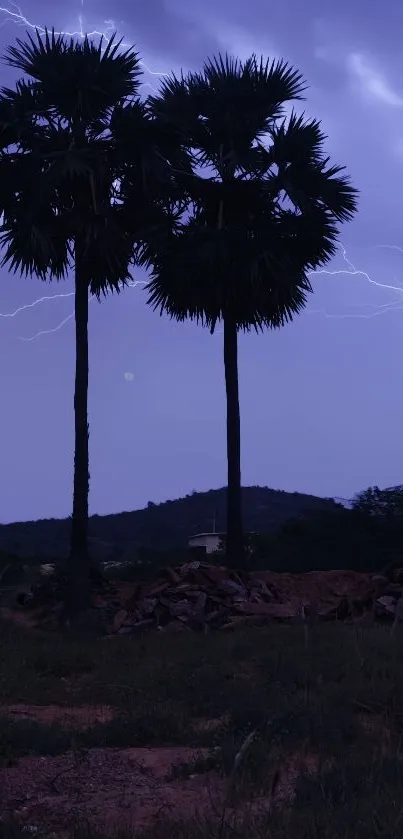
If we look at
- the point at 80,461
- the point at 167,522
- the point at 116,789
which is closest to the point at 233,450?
the point at 80,461

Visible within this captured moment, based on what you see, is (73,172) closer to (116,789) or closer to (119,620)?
(119,620)

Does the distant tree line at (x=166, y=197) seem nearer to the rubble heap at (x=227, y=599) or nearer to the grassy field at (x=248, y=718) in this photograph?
the rubble heap at (x=227, y=599)

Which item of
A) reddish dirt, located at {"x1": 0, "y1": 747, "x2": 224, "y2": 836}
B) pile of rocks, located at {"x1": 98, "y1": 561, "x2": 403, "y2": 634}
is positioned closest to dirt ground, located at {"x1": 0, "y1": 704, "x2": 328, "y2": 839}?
reddish dirt, located at {"x1": 0, "y1": 747, "x2": 224, "y2": 836}

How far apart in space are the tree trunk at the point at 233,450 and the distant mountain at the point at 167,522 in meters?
41.3

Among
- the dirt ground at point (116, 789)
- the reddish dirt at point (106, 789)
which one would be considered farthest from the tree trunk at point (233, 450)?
the reddish dirt at point (106, 789)

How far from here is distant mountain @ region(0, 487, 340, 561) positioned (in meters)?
69.3

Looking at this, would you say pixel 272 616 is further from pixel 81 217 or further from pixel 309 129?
pixel 309 129

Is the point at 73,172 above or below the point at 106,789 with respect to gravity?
above

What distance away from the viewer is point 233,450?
72.4 feet

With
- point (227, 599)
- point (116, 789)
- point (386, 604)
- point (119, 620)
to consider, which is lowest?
point (116, 789)

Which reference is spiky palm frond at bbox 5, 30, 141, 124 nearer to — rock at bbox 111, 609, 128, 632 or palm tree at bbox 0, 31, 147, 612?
palm tree at bbox 0, 31, 147, 612

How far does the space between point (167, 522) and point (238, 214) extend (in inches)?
2351

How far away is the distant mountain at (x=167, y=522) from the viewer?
227 feet

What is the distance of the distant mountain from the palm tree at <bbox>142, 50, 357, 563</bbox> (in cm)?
4164
